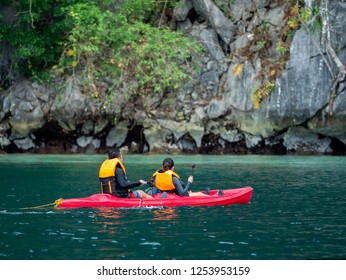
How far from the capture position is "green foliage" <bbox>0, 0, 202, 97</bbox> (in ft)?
108

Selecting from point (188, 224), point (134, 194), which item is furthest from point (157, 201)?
point (188, 224)

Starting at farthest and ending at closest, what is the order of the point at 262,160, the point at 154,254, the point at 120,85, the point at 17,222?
the point at 120,85 → the point at 262,160 → the point at 17,222 → the point at 154,254

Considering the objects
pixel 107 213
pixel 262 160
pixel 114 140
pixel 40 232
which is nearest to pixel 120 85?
pixel 114 140

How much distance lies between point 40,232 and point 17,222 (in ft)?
4.75

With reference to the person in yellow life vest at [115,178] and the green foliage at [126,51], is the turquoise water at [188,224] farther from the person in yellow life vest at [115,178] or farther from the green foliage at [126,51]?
the green foliage at [126,51]

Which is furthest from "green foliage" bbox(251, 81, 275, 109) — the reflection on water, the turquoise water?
the reflection on water

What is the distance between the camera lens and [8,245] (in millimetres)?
10930

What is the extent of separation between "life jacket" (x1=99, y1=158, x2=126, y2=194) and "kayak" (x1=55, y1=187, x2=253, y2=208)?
0.67 ft

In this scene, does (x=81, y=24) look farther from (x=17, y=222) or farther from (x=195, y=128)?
(x=17, y=222)

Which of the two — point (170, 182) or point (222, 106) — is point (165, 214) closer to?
point (170, 182)

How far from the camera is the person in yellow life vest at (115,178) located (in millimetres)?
15148

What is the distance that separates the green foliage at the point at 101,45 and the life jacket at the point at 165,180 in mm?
17511

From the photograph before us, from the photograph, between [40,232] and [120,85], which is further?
[120,85]

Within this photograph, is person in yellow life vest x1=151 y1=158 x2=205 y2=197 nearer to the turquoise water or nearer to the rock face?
the turquoise water
